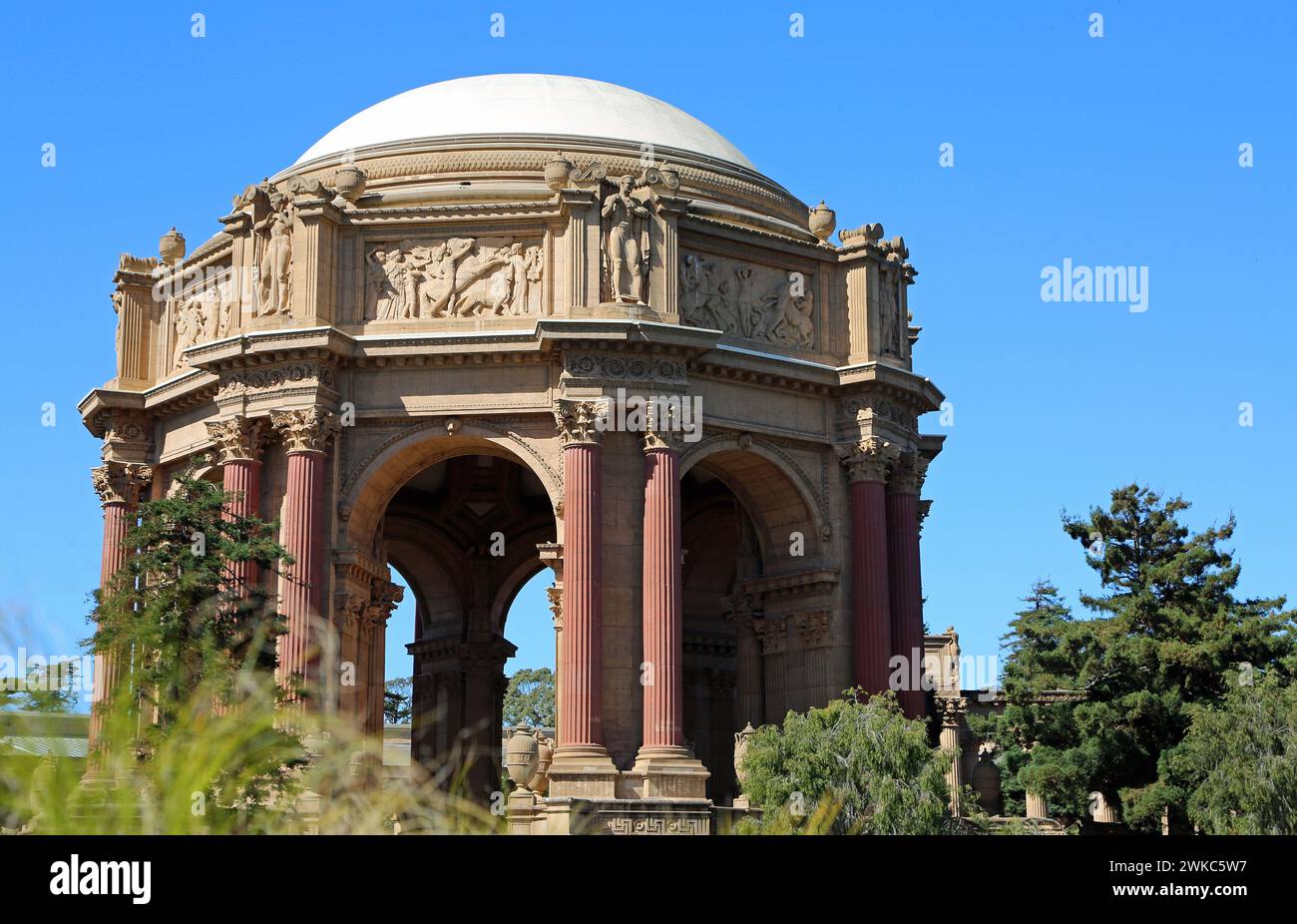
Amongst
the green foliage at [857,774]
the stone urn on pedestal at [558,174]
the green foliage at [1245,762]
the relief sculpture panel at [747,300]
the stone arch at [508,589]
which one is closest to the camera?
the green foliage at [857,774]

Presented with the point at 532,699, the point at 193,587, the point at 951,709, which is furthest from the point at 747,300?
the point at 532,699

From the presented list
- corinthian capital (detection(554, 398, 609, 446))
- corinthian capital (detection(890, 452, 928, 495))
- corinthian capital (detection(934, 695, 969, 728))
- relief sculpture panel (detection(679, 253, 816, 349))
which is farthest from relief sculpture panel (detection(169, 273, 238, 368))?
corinthian capital (detection(934, 695, 969, 728))

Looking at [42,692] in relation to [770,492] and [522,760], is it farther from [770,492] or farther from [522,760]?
[770,492]

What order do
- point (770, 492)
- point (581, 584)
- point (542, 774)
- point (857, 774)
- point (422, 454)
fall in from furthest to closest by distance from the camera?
point (770, 492) → point (422, 454) → point (581, 584) → point (542, 774) → point (857, 774)

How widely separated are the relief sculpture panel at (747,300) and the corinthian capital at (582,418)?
3.92 metres

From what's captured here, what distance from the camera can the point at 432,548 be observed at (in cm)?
5888

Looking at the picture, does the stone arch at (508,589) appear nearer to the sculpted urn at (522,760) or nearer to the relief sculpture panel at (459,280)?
the relief sculpture panel at (459,280)

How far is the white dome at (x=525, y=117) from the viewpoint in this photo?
47750 mm

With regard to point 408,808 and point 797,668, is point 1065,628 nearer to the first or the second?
point 797,668

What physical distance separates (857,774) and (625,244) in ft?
45.0

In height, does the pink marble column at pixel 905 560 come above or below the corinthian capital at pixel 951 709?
above

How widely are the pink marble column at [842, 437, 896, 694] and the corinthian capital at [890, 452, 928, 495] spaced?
114cm

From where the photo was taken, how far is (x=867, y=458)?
45.7 m

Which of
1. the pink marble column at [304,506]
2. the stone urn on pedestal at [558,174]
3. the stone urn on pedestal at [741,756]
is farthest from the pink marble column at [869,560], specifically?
the pink marble column at [304,506]
